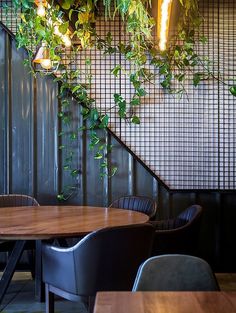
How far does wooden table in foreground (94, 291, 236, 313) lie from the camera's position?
1.65 metres

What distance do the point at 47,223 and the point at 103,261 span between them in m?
0.80

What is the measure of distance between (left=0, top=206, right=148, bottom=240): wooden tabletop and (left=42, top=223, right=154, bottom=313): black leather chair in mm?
261

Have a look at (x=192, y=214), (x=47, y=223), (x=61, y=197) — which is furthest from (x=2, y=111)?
(x=192, y=214)

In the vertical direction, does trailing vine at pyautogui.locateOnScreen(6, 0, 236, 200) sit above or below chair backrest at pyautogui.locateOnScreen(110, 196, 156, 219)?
above

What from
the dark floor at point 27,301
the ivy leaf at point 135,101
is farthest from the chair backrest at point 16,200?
the ivy leaf at point 135,101

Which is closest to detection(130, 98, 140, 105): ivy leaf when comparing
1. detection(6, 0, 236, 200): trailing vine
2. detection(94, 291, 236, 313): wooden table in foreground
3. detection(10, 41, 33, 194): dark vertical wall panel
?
detection(6, 0, 236, 200): trailing vine

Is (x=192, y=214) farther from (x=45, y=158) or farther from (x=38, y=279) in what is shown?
(x=45, y=158)

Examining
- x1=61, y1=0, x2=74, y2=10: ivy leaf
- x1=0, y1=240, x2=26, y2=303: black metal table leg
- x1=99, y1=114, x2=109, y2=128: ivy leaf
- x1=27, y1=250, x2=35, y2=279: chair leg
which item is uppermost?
x1=61, y1=0, x2=74, y2=10: ivy leaf

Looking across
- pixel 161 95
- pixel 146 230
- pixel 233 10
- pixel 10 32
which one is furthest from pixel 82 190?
pixel 233 10

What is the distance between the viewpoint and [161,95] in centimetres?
543

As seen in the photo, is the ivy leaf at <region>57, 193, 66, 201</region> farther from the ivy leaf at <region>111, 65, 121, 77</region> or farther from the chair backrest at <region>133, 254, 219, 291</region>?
the chair backrest at <region>133, 254, 219, 291</region>

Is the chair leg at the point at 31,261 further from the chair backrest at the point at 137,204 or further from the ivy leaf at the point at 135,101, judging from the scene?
the ivy leaf at the point at 135,101

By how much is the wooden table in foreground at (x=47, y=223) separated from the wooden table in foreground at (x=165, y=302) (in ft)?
4.61

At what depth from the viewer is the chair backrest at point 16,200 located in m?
4.93
